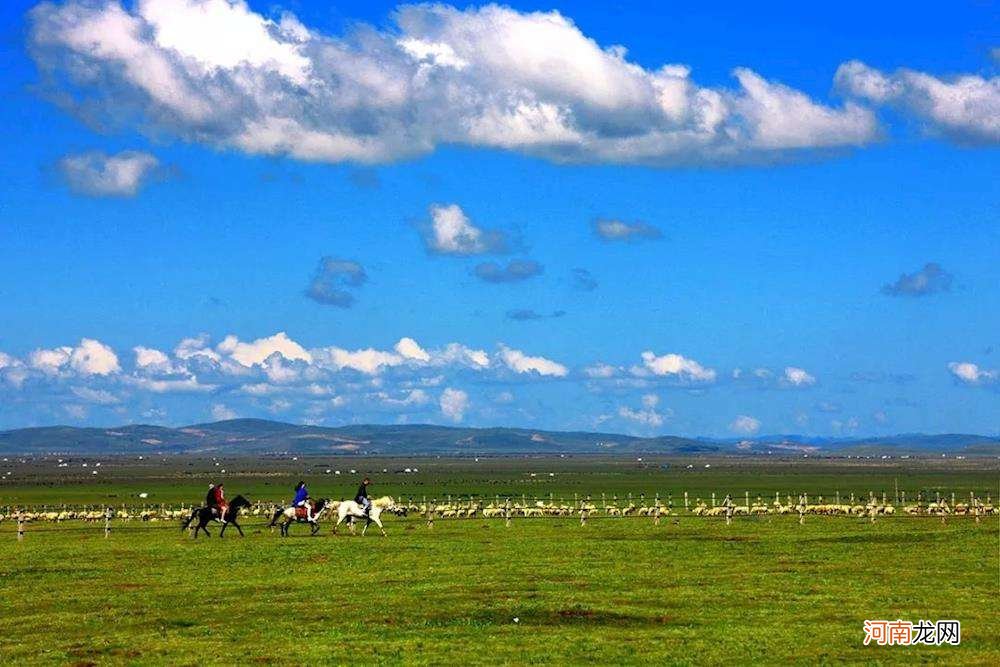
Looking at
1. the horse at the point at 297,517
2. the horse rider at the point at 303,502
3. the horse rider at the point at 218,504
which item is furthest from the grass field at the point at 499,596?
the horse rider at the point at 218,504

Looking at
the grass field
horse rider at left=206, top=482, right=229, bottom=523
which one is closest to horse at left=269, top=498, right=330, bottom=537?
the grass field

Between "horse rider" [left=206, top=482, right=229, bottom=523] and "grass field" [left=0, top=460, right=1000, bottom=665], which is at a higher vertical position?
"horse rider" [left=206, top=482, right=229, bottom=523]

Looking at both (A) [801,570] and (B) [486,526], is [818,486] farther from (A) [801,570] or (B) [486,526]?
(A) [801,570]

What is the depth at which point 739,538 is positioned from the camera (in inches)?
2028

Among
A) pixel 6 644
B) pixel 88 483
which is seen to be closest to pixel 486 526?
pixel 6 644

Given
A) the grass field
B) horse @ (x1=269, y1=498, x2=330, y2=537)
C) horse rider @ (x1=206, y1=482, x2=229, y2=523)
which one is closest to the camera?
the grass field

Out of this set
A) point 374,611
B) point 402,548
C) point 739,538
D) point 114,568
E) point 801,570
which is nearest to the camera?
point 374,611

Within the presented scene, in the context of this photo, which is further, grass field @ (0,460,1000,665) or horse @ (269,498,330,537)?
horse @ (269,498,330,537)

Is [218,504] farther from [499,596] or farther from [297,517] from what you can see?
[499,596]

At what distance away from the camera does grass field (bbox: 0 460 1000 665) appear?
82.5ft

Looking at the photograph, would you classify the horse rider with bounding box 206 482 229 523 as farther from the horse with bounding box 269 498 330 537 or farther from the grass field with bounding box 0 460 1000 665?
the horse with bounding box 269 498 330 537

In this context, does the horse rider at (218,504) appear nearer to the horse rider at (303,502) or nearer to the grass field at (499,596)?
the grass field at (499,596)

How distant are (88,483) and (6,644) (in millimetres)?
141898

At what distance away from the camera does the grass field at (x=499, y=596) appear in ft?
82.5
